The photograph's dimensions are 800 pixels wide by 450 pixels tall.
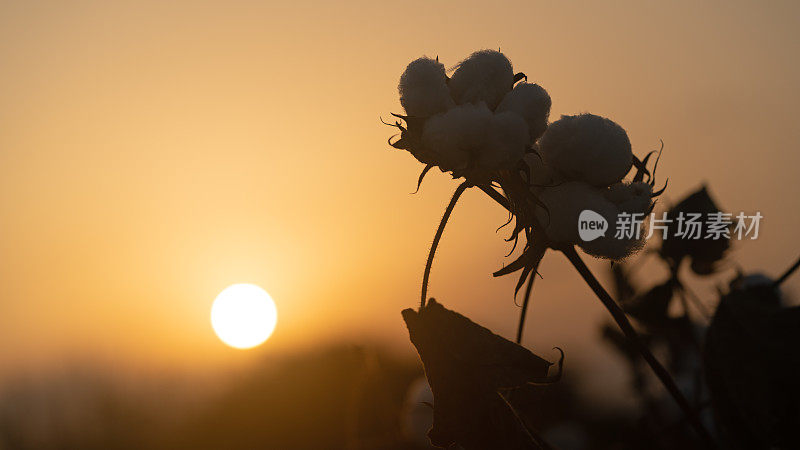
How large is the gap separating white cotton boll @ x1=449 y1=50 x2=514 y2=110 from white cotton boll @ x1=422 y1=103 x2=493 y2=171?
26 mm

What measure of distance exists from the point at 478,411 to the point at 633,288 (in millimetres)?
1113

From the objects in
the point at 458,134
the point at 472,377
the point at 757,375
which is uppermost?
the point at 458,134

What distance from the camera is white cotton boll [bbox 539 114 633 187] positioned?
816 mm

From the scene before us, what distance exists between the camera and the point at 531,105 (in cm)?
78

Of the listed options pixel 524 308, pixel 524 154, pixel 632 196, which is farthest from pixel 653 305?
pixel 524 154

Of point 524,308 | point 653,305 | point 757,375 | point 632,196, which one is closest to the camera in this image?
point 632,196

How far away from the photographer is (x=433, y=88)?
0.79m

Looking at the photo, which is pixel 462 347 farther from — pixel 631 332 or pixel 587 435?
pixel 587 435

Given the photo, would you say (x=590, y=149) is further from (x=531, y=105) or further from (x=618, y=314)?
(x=618, y=314)

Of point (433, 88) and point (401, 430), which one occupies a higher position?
point (433, 88)

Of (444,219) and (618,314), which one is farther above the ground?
(444,219)

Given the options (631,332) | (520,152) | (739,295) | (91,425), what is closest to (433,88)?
(520,152)

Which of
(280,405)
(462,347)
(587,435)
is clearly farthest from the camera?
(280,405)

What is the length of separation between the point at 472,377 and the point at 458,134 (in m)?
0.31
